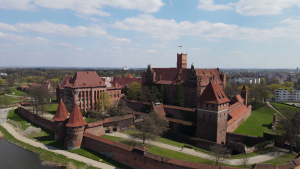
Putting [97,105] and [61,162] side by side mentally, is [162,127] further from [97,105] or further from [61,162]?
[97,105]

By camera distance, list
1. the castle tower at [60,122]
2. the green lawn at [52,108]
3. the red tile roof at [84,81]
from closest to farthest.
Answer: the castle tower at [60,122] < the red tile roof at [84,81] < the green lawn at [52,108]

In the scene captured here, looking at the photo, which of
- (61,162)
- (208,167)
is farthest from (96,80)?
(208,167)

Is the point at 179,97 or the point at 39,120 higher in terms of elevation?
the point at 179,97

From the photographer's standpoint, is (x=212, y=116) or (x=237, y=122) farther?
(x=237, y=122)

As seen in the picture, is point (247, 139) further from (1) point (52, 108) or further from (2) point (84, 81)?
(1) point (52, 108)

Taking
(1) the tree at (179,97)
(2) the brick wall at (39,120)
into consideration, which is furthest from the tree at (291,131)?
(2) the brick wall at (39,120)

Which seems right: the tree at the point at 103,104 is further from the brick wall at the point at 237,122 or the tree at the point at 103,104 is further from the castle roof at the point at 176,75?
the brick wall at the point at 237,122

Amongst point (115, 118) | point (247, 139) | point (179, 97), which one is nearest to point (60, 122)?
point (115, 118)
